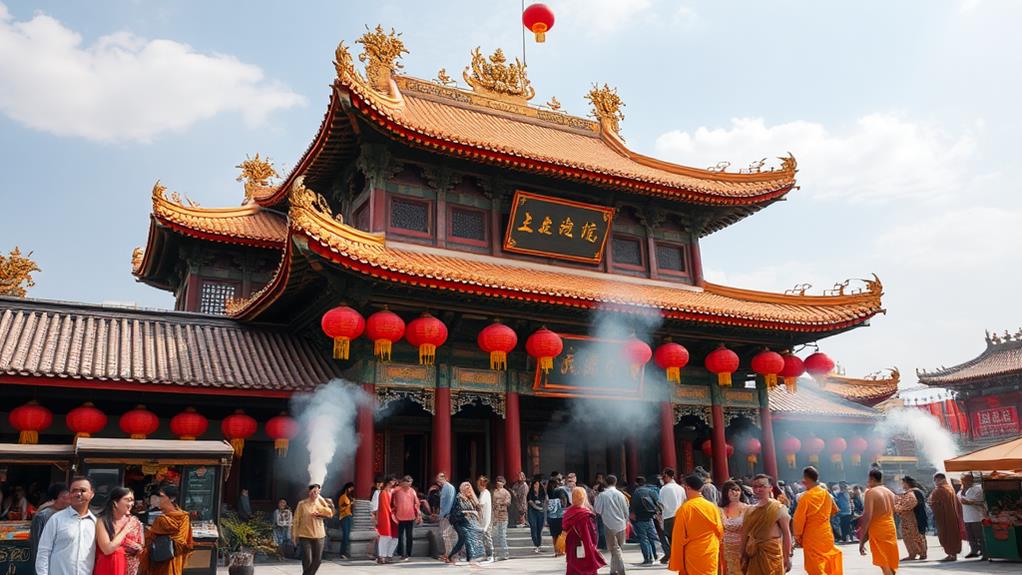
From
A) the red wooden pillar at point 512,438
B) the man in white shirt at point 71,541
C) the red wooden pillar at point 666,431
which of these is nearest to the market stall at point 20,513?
the man in white shirt at point 71,541

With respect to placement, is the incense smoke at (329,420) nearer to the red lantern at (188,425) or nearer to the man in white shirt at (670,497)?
the red lantern at (188,425)

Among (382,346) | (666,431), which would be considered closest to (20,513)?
(382,346)

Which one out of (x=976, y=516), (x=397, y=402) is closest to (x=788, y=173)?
(x=976, y=516)

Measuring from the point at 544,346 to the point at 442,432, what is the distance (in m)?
2.60

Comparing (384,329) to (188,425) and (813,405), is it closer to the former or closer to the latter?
(188,425)

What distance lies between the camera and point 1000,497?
1223 centimetres

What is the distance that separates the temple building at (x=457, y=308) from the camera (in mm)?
14375

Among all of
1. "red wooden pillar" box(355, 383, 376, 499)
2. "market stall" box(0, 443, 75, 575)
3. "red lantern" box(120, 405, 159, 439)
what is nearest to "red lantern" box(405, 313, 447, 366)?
"red wooden pillar" box(355, 383, 376, 499)

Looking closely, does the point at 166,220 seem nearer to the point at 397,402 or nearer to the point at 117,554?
the point at 397,402

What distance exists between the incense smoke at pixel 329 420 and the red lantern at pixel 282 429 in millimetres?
223

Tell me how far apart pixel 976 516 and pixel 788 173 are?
10348 mm

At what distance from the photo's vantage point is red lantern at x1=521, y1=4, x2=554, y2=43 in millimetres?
18859

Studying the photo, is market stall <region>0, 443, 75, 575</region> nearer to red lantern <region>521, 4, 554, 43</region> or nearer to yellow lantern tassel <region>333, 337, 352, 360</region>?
yellow lantern tassel <region>333, 337, 352, 360</region>

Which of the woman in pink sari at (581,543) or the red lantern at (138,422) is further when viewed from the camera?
the red lantern at (138,422)
